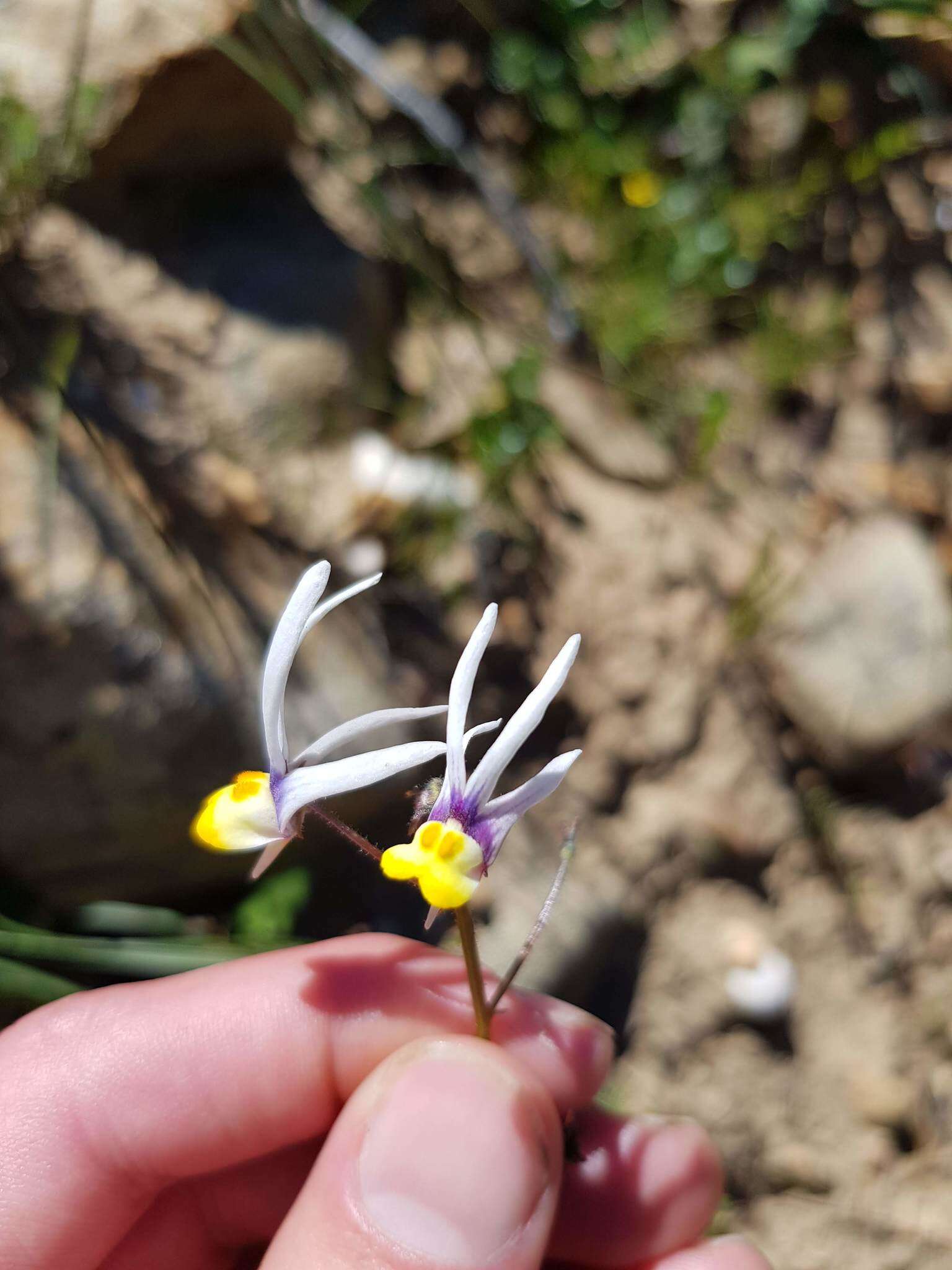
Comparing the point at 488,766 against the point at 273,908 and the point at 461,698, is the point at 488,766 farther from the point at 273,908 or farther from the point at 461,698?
the point at 273,908

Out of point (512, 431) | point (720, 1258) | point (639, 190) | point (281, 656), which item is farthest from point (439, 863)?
point (639, 190)

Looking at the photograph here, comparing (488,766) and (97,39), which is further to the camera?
(97,39)

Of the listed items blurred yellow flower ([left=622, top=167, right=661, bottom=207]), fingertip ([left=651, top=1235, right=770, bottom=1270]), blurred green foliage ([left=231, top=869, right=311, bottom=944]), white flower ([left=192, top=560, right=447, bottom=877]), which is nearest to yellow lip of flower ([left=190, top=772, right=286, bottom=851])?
white flower ([left=192, top=560, right=447, bottom=877])

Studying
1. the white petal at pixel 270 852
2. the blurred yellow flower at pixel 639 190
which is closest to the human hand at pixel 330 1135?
the white petal at pixel 270 852

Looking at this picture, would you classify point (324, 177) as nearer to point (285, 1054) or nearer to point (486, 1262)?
point (285, 1054)

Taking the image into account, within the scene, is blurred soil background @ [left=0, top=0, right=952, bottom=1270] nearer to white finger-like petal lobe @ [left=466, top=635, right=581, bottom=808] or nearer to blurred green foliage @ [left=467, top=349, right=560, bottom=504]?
blurred green foliage @ [left=467, top=349, right=560, bottom=504]
